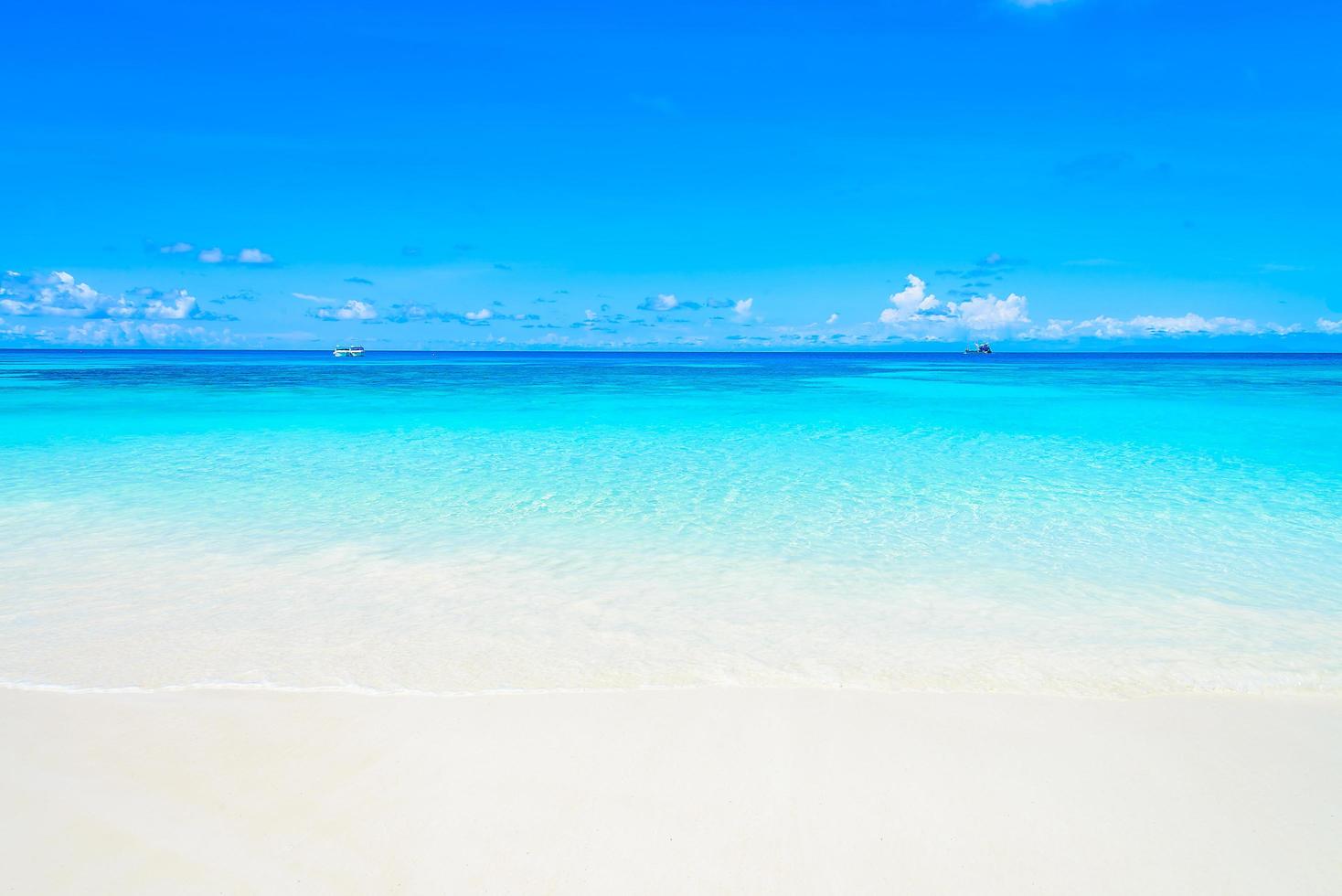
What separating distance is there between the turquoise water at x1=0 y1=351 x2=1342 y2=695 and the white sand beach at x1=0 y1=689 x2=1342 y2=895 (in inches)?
14.1

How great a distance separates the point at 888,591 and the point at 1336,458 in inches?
475

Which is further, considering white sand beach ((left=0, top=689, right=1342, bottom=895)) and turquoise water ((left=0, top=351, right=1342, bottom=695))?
turquoise water ((left=0, top=351, right=1342, bottom=695))

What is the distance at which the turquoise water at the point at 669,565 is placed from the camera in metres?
4.52

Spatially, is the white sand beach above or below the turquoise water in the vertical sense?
below

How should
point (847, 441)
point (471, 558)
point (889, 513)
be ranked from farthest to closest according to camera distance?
Answer: point (847, 441) < point (889, 513) < point (471, 558)

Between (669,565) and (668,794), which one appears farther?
(669,565)

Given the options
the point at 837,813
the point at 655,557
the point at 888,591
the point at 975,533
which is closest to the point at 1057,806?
the point at 837,813

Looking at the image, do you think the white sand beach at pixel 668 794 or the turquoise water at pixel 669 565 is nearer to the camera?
the white sand beach at pixel 668 794

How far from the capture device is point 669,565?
256 inches

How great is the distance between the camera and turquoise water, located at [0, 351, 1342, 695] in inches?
178

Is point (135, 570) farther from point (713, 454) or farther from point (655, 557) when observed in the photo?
point (713, 454)

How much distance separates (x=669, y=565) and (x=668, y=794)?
329 cm

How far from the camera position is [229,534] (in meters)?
7.37

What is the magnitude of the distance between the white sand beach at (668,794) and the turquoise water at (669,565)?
1.17 ft
